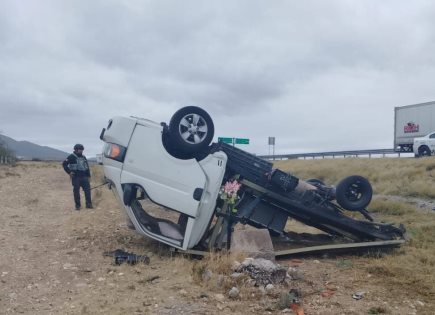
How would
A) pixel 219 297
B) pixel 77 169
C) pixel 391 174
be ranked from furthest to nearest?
pixel 391 174 < pixel 77 169 < pixel 219 297

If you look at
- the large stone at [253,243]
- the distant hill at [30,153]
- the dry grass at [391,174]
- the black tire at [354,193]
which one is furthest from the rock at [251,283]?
the distant hill at [30,153]

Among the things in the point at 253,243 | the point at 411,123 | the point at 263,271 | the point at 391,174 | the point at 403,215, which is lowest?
the point at 263,271

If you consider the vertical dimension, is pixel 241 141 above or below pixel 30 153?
below

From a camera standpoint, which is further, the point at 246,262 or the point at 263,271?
the point at 246,262

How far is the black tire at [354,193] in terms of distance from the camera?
21.8 ft

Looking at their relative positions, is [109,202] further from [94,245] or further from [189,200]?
[189,200]

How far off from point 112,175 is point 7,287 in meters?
1.85

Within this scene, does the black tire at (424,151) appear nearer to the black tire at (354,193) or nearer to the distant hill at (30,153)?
the distant hill at (30,153)

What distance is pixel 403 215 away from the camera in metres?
10.2

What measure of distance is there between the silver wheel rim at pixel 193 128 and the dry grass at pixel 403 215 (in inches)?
102

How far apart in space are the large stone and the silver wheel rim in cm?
129

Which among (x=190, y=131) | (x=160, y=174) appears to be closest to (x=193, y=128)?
(x=190, y=131)

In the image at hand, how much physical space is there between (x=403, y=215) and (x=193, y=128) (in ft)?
19.4

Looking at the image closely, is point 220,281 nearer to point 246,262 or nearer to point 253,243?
point 246,262
